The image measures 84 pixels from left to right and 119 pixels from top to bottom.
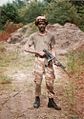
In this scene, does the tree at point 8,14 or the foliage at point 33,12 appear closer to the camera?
the foliage at point 33,12

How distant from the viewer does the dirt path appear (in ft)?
23.9

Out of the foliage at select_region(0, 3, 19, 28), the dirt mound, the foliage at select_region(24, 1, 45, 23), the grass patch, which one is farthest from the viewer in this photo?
the foliage at select_region(0, 3, 19, 28)

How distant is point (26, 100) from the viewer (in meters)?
8.46

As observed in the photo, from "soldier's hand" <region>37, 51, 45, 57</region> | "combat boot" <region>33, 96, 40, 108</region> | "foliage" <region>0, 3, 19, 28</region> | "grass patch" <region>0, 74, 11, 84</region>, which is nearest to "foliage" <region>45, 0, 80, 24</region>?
"foliage" <region>0, 3, 19, 28</region>

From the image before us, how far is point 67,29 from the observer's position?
2034 cm

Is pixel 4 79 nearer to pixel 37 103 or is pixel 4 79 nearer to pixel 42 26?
pixel 37 103

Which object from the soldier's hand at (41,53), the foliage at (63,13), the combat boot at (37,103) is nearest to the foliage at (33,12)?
the foliage at (63,13)

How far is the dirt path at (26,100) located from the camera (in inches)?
287

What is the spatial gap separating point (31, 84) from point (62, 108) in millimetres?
2718

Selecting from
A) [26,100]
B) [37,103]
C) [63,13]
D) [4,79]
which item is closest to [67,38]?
[63,13]

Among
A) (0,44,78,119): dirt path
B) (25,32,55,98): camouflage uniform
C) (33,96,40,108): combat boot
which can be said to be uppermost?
(25,32,55,98): camouflage uniform

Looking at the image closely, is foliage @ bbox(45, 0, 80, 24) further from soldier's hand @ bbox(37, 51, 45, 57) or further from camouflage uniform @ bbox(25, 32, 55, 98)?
soldier's hand @ bbox(37, 51, 45, 57)

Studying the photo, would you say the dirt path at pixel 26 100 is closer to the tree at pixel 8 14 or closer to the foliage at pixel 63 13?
the foliage at pixel 63 13

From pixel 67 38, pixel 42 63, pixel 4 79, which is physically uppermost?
pixel 42 63
